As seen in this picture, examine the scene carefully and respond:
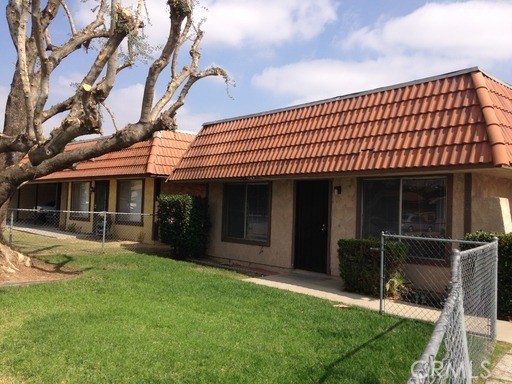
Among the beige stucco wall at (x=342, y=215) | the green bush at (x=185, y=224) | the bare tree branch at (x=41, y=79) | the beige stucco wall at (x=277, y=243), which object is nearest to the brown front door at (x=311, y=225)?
the beige stucco wall at (x=277, y=243)

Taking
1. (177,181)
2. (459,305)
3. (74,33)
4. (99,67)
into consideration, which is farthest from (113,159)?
(459,305)

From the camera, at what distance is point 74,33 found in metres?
12.0

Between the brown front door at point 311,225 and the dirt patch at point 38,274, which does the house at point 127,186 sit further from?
the brown front door at point 311,225

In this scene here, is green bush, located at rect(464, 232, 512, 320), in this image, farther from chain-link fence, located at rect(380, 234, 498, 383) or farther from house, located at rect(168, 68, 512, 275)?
house, located at rect(168, 68, 512, 275)

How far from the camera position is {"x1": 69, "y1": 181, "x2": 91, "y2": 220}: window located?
20.8m

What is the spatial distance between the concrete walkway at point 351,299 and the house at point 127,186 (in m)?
5.69

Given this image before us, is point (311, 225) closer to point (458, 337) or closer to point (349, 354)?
point (349, 354)

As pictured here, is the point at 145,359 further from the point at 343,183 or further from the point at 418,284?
the point at 343,183

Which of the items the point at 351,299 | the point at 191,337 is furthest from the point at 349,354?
the point at 351,299

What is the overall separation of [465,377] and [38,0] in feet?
34.4

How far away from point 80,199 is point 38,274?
1261 centimetres

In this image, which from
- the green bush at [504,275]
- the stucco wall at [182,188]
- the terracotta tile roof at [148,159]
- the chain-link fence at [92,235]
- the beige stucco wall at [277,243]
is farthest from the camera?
the terracotta tile roof at [148,159]

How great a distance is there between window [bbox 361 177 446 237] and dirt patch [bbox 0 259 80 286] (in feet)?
21.8

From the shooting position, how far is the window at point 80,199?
68.2ft
